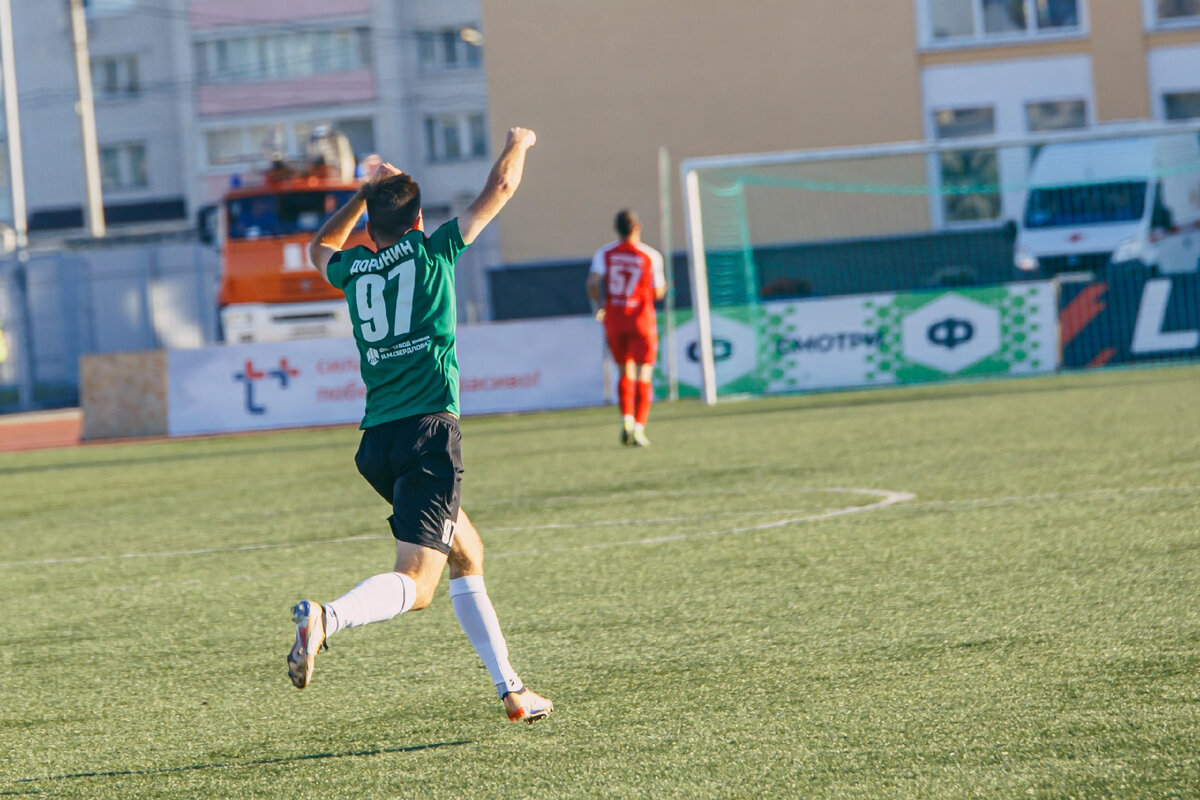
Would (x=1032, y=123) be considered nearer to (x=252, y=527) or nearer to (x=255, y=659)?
(x=252, y=527)

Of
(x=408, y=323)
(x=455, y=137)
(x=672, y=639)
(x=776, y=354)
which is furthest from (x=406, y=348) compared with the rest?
(x=455, y=137)

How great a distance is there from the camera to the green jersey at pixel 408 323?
431 centimetres

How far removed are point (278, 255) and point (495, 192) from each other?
58.2 ft

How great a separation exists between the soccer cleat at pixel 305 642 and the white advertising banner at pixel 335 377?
1386 cm

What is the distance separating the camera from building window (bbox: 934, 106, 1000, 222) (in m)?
22.1

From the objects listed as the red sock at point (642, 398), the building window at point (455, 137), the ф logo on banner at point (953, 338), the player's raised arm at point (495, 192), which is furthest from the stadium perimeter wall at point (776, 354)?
the building window at point (455, 137)

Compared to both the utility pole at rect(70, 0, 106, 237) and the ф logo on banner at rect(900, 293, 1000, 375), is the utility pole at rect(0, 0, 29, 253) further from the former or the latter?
the ф logo on banner at rect(900, 293, 1000, 375)

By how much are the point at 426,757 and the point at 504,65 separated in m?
26.7

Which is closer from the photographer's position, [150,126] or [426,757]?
[426,757]

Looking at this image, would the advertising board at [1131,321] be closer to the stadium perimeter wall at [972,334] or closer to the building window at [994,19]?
the stadium perimeter wall at [972,334]

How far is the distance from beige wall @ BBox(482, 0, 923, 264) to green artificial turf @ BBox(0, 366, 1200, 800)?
18611mm

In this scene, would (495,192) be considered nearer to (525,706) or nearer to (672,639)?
(525,706)

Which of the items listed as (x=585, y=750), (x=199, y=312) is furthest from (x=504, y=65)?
(x=585, y=750)

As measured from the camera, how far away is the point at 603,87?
95.9ft
